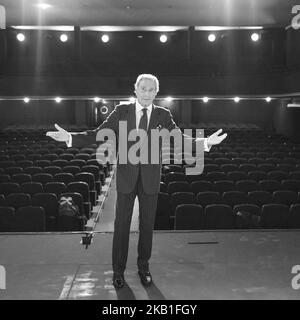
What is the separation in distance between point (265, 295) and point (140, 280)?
89cm

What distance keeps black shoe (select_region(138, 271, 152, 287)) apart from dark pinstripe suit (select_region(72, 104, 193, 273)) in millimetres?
34

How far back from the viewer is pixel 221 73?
17297 millimetres

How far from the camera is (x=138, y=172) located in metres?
3.02

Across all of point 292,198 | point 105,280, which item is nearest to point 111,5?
point 292,198

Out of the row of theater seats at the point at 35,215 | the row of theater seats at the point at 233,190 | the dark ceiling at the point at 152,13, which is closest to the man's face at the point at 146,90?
A: the row of theater seats at the point at 233,190

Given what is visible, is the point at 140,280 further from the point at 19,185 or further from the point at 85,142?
the point at 19,185

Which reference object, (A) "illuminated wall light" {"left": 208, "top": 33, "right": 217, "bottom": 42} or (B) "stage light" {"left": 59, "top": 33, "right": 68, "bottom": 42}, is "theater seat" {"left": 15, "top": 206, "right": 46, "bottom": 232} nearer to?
(B) "stage light" {"left": 59, "top": 33, "right": 68, "bottom": 42}

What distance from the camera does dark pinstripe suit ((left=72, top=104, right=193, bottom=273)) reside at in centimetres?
Result: 301

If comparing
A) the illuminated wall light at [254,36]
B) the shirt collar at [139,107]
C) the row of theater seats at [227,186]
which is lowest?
the row of theater seats at [227,186]

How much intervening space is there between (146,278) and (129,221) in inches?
16.8

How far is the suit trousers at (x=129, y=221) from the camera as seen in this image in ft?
10.0

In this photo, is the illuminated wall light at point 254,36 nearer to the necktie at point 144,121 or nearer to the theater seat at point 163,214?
the theater seat at point 163,214

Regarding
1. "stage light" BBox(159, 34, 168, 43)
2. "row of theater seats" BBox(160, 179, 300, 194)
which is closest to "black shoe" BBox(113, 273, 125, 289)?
"row of theater seats" BBox(160, 179, 300, 194)

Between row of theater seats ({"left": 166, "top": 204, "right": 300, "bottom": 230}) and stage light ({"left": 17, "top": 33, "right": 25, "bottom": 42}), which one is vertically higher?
stage light ({"left": 17, "top": 33, "right": 25, "bottom": 42})
